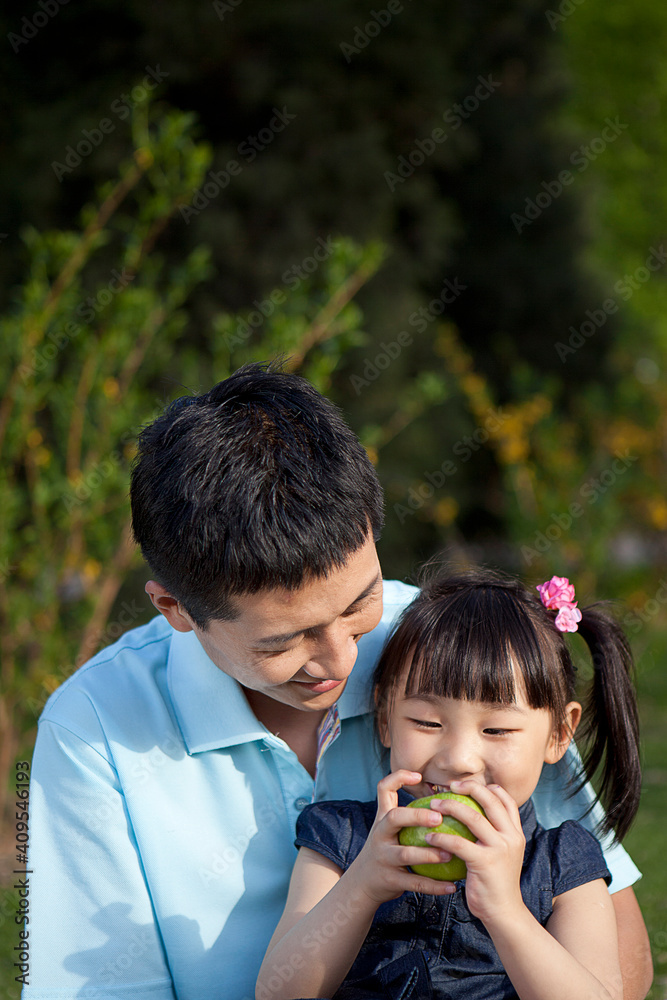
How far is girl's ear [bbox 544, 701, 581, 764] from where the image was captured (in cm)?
184

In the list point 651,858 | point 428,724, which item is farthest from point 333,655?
point 651,858

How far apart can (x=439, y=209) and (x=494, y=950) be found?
8201 mm

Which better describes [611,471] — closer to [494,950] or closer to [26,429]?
[26,429]

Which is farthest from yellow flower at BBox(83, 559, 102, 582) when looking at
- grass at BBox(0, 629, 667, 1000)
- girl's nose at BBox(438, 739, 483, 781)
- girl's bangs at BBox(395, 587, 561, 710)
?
girl's nose at BBox(438, 739, 483, 781)

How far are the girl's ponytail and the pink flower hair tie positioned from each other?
8 cm

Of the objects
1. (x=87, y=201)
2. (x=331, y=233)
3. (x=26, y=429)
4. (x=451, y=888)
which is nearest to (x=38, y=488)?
(x=26, y=429)

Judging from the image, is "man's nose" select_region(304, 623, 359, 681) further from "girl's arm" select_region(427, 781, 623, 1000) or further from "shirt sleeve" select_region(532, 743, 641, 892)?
"shirt sleeve" select_region(532, 743, 641, 892)

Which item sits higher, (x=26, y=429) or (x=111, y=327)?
(x=111, y=327)

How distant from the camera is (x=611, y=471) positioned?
751cm

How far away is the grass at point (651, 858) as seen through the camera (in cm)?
297

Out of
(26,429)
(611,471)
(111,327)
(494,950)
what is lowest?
(494,950)

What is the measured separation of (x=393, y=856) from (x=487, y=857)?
0.47 feet

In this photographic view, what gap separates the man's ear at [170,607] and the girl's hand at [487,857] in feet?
1.75

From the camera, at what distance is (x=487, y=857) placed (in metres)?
1.48
